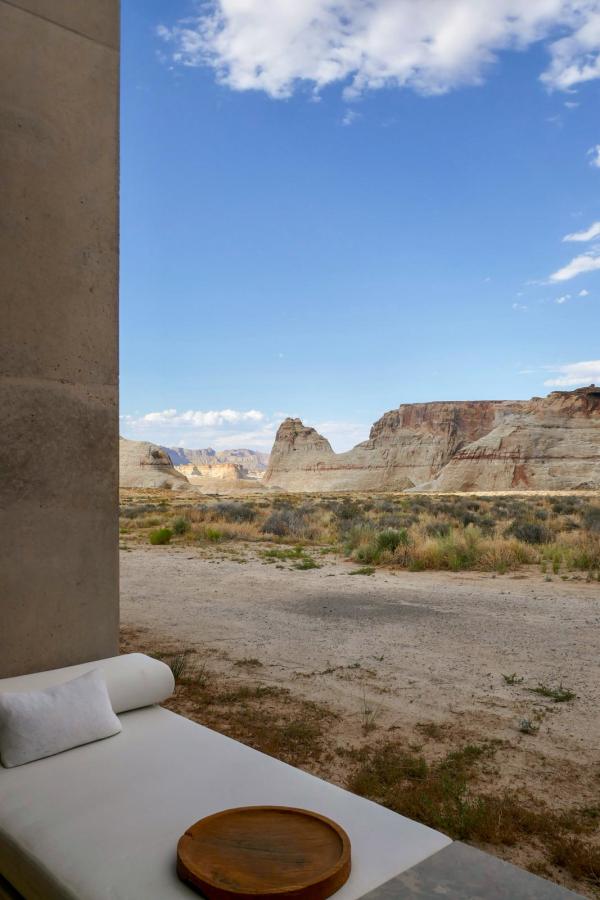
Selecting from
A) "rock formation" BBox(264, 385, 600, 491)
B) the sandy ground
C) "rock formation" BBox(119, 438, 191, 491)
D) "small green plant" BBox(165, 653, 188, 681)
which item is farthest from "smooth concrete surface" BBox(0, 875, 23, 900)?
"rock formation" BBox(119, 438, 191, 491)

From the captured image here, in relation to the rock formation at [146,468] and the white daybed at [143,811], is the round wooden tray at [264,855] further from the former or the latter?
the rock formation at [146,468]

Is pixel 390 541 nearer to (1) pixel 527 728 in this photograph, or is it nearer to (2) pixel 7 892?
(1) pixel 527 728

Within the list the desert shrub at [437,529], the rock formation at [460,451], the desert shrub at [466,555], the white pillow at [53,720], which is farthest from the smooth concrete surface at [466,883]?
the rock formation at [460,451]

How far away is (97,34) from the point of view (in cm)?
454

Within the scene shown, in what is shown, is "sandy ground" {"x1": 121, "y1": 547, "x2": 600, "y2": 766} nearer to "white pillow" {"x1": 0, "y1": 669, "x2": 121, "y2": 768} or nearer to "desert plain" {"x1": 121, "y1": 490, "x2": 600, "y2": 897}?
"desert plain" {"x1": 121, "y1": 490, "x2": 600, "y2": 897}

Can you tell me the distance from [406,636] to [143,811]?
201 inches

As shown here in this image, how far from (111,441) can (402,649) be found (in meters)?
3.77

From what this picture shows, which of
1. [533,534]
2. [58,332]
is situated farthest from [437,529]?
[58,332]

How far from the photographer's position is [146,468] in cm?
7225

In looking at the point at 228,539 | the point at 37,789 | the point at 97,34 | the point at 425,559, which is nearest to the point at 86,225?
the point at 97,34

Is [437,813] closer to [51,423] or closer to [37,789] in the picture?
[37,789]

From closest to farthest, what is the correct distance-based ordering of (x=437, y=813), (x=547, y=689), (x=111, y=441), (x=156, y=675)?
(x=437, y=813), (x=156, y=675), (x=111, y=441), (x=547, y=689)

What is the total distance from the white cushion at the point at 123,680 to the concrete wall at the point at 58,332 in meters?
0.38

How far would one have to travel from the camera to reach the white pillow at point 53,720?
3074mm
